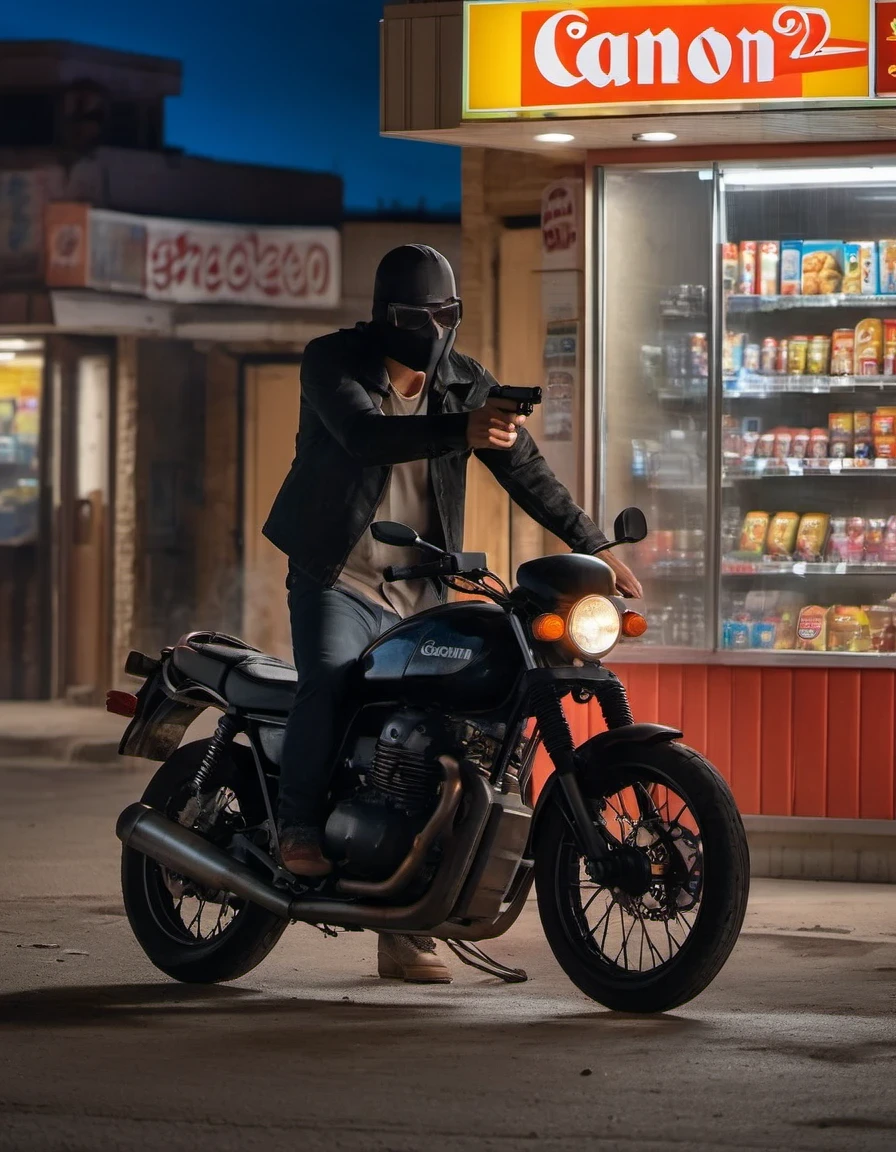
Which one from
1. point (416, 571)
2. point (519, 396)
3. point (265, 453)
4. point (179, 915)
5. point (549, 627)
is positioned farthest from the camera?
point (265, 453)

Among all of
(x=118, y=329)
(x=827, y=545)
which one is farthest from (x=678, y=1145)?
(x=118, y=329)

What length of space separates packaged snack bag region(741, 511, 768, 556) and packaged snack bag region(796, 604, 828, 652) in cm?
33

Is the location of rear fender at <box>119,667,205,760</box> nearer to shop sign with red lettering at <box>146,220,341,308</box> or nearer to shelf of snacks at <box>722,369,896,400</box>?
shelf of snacks at <box>722,369,896,400</box>

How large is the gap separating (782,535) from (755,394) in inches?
24.4

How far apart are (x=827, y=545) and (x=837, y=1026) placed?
4.07 metres

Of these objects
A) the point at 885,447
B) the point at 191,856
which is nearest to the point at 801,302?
the point at 885,447

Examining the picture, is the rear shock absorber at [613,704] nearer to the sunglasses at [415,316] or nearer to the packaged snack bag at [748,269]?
the sunglasses at [415,316]

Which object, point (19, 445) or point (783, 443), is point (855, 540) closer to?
point (783, 443)

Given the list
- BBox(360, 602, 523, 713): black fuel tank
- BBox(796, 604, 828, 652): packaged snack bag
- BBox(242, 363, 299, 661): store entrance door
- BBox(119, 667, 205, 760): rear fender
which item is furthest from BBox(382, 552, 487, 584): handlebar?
BBox(242, 363, 299, 661): store entrance door

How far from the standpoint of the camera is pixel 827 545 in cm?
891

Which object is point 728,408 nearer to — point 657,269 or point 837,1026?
point 657,269

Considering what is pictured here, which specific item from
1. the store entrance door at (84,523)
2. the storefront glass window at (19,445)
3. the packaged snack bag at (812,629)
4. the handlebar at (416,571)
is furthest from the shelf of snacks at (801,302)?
the storefront glass window at (19,445)

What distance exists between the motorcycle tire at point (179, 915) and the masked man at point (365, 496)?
430mm

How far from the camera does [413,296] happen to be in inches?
221
